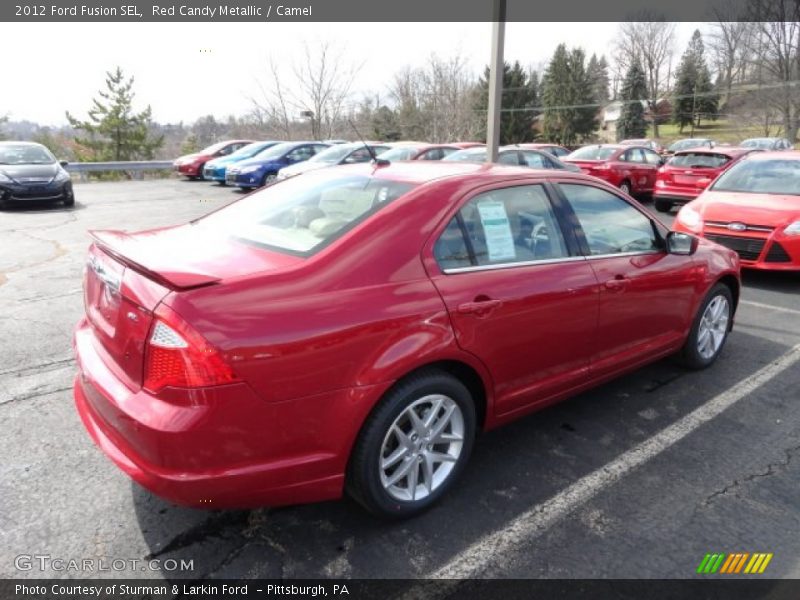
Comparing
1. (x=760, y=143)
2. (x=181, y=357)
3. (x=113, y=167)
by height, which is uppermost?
(x=760, y=143)

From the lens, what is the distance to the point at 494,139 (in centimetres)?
818

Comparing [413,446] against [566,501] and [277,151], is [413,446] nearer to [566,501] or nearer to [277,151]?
[566,501]

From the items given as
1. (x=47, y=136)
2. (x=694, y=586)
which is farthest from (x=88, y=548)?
(x=47, y=136)

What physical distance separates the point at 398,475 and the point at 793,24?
5458 cm

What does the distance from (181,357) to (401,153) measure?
45.7 ft

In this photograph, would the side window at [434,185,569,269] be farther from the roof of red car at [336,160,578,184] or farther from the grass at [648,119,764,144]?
the grass at [648,119,764,144]

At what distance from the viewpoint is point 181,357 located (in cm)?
212

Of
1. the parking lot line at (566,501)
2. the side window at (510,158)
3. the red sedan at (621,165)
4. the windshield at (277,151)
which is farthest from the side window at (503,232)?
the windshield at (277,151)

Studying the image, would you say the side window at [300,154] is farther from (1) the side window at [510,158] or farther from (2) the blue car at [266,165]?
(1) the side window at [510,158]

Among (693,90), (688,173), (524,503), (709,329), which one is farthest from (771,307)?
(693,90)

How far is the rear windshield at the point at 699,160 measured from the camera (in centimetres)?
1255

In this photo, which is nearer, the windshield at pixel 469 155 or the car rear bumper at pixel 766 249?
the car rear bumper at pixel 766 249

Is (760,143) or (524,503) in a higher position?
(760,143)

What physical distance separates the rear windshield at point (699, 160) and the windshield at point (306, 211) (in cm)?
1152
